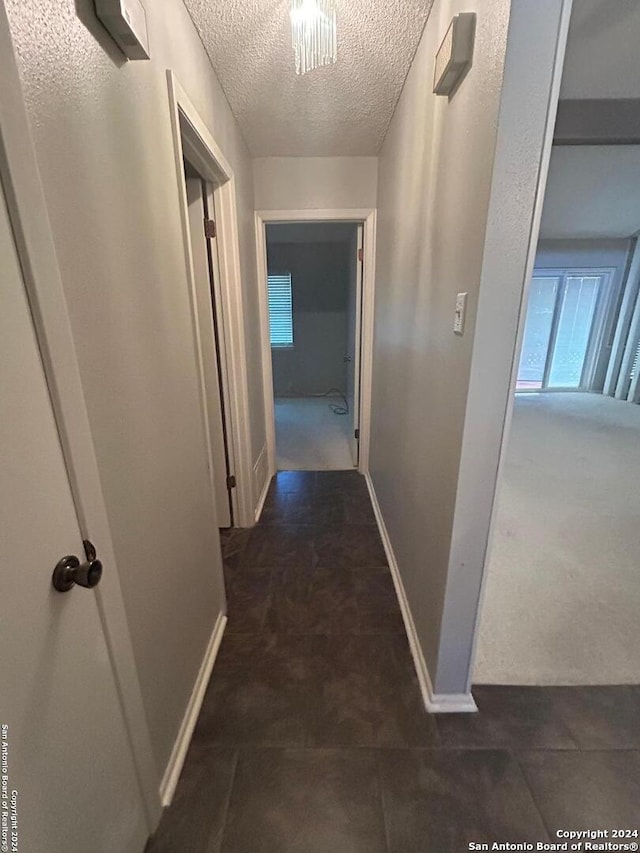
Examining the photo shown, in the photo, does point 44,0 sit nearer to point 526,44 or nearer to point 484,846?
point 526,44

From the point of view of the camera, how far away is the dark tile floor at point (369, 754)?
102cm

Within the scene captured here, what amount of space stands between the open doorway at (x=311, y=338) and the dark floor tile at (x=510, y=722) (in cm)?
238

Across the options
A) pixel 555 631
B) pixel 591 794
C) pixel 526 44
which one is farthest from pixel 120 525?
pixel 555 631

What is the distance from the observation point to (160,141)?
1.10 meters

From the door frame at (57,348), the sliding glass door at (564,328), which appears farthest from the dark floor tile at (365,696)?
the sliding glass door at (564,328)

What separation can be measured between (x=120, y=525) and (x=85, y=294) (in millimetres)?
540

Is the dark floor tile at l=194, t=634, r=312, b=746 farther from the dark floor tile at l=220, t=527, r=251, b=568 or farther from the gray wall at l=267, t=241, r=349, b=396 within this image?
the gray wall at l=267, t=241, r=349, b=396

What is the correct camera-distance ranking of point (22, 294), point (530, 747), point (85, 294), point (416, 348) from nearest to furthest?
1. point (22, 294)
2. point (85, 294)
3. point (530, 747)
4. point (416, 348)

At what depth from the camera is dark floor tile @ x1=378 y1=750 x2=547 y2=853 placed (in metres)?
1.01

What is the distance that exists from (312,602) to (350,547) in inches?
19.7

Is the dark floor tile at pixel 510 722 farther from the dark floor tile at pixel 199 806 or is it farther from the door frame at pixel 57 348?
the door frame at pixel 57 348

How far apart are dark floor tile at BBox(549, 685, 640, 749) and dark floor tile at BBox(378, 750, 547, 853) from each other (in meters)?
0.31

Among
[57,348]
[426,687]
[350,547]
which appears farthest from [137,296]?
[350,547]

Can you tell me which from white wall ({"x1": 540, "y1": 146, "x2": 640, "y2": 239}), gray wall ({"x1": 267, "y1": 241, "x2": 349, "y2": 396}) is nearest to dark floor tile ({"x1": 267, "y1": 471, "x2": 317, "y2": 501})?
gray wall ({"x1": 267, "y1": 241, "x2": 349, "y2": 396})
